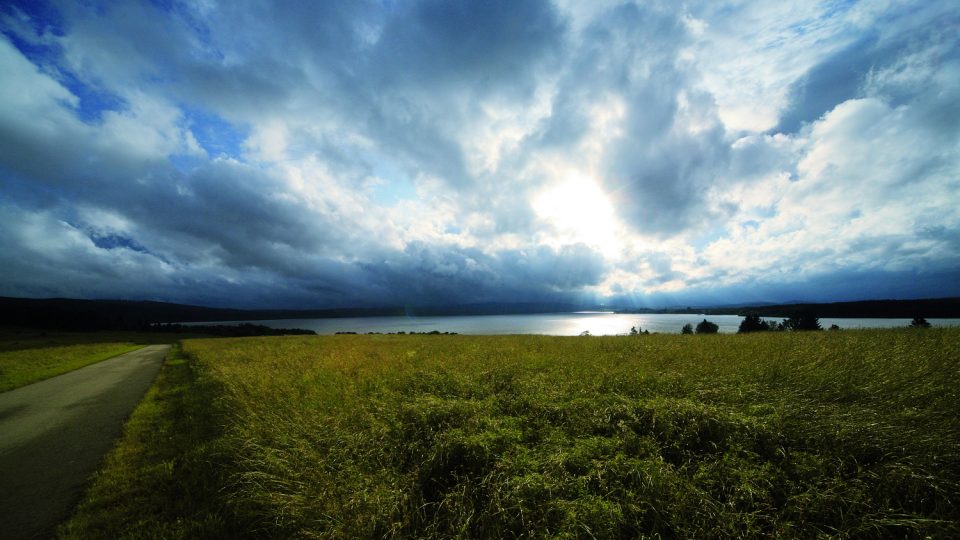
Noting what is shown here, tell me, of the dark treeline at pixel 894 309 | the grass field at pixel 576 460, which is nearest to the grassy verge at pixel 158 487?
the grass field at pixel 576 460

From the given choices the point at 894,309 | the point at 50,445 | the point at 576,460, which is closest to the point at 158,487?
the point at 50,445

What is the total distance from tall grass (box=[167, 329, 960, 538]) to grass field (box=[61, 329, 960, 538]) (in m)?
0.03

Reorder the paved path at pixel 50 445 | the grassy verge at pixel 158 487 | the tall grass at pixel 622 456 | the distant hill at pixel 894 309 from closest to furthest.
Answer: the tall grass at pixel 622 456 < the grassy verge at pixel 158 487 < the paved path at pixel 50 445 < the distant hill at pixel 894 309

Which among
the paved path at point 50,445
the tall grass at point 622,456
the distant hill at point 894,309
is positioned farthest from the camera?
the distant hill at point 894,309

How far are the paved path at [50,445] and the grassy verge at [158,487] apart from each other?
345mm

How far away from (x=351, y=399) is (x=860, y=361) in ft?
Answer: 46.6

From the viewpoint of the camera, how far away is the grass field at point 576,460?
364 centimetres

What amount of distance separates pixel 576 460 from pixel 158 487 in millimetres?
7824

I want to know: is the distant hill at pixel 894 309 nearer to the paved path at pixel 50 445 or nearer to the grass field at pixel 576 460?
the grass field at pixel 576 460

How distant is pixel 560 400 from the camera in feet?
23.4

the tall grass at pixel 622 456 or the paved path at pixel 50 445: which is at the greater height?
the tall grass at pixel 622 456

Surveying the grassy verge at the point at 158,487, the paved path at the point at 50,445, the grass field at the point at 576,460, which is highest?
the grass field at the point at 576,460

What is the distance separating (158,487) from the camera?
19.8 ft

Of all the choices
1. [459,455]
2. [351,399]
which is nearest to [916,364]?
[459,455]
